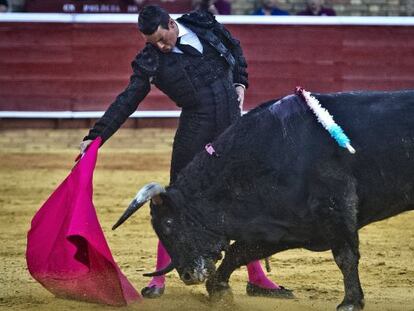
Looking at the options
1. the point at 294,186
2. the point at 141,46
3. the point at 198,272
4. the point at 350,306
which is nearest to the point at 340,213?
the point at 294,186

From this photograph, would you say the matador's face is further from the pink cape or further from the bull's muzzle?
the bull's muzzle

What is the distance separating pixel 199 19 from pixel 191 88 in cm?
32

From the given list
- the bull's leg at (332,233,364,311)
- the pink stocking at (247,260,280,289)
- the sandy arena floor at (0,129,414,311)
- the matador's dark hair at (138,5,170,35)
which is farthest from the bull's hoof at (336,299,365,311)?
the matador's dark hair at (138,5,170,35)

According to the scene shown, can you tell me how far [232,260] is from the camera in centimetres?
481

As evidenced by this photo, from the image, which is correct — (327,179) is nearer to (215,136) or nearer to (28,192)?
(215,136)

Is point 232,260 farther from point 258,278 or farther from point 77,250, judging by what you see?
point 77,250

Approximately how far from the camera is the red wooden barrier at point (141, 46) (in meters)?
10.4

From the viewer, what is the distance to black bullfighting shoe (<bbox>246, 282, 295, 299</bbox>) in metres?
5.06

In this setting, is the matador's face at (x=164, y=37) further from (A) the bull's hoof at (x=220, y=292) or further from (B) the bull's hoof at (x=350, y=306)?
(B) the bull's hoof at (x=350, y=306)

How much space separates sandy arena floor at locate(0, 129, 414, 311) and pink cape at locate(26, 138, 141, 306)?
0.24 ft

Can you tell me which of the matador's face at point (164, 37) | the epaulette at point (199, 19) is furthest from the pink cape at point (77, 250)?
the epaulette at point (199, 19)

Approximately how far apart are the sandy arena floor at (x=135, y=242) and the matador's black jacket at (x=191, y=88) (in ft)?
2.50

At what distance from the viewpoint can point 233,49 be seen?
16.4 feet

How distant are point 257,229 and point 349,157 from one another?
0.48m
